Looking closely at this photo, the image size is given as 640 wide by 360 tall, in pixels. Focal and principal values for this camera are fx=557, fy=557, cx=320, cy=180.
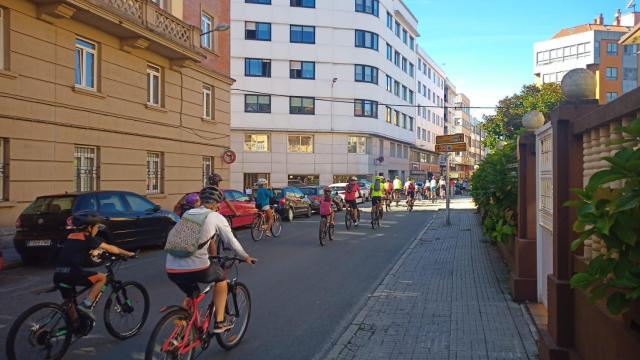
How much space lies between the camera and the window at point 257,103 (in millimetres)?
46578

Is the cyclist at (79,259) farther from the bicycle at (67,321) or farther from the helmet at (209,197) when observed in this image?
the helmet at (209,197)

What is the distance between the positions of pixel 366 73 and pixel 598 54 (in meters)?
37.2

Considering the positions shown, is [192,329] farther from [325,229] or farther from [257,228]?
[257,228]

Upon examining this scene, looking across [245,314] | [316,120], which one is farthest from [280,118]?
[245,314]

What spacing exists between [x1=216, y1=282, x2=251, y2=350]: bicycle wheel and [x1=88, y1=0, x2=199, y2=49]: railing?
13.1 metres

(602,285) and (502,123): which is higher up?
(502,123)

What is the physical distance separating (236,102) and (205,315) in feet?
139

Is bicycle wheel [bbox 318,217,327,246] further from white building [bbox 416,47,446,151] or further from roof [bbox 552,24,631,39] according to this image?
roof [bbox 552,24,631,39]

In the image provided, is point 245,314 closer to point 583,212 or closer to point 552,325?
point 552,325

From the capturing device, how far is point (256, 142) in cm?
4709

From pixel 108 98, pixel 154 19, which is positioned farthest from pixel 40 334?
pixel 154 19

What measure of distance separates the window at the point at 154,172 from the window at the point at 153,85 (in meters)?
1.99

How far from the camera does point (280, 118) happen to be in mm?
47000

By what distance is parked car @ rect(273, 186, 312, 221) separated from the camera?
23.0 meters
